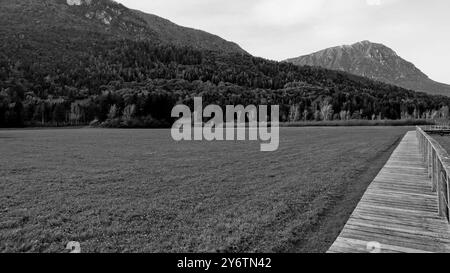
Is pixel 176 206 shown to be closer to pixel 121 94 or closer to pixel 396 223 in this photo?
pixel 396 223

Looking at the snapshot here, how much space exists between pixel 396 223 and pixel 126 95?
108649mm

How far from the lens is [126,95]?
355 ft

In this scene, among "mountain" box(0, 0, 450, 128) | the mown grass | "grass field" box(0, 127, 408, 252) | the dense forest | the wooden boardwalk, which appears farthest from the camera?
"mountain" box(0, 0, 450, 128)

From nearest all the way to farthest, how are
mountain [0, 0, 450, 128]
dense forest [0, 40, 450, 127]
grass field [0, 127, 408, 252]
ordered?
grass field [0, 127, 408, 252]
dense forest [0, 40, 450, 127]
mountain [0, 0, 450, 128]

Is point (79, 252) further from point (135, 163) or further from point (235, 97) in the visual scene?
point (235, 97)

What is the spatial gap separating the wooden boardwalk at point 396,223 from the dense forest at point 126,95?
85.3 meters

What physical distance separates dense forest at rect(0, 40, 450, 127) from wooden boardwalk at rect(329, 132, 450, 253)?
8530 cm

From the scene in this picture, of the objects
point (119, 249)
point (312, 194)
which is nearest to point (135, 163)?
point (312, 194)

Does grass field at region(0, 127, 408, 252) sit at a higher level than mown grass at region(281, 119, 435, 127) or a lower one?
lower

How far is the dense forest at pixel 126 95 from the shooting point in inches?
3841

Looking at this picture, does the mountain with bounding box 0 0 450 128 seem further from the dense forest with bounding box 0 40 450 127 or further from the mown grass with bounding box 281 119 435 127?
the mown grass with bounding box 281 119 435 127

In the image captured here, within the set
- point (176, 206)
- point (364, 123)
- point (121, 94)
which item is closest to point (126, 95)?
point (121, 94)

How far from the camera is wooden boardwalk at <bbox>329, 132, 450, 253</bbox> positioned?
20.0ft

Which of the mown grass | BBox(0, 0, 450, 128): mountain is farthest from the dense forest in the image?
the mown grass
